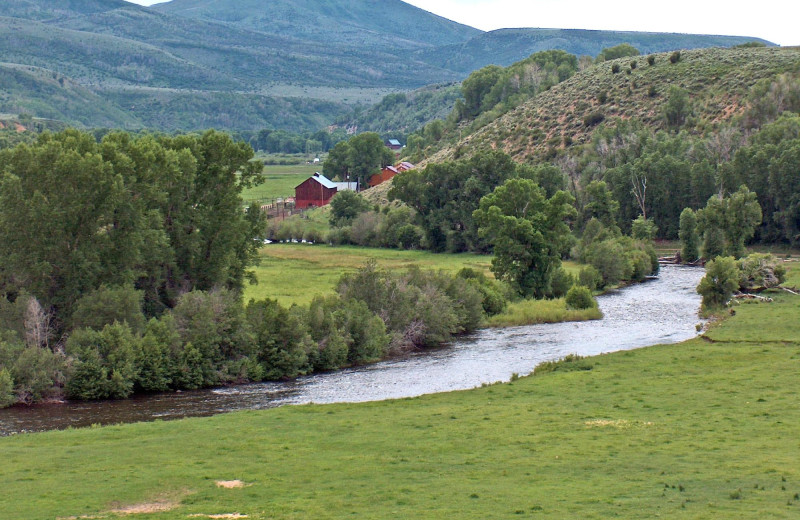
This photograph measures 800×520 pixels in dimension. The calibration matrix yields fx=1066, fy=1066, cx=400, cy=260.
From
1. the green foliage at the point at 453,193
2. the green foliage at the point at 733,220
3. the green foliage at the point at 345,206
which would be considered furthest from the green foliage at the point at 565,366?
the green foliage at the point at 345,206

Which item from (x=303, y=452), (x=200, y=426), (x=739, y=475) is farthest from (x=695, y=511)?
(x=200, y=426)

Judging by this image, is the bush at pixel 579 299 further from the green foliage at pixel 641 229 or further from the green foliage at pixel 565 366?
the green foliage at pixel 641 229

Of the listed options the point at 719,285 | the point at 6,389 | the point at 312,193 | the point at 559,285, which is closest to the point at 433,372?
the point at 6,389

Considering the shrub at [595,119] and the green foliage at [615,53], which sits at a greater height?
the green foliage at [615,53]

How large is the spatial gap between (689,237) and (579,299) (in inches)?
1299

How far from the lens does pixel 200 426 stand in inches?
1534

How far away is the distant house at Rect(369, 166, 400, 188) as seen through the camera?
166 meters

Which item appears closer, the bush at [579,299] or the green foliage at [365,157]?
the bush at [579,299]

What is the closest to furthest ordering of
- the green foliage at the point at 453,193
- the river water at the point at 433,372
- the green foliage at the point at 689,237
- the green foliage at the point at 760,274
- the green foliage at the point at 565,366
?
the river water at the point at 433,372 < the green foliage at the point at 565,366 < the green foliage at the point at 760,274 < the green foliage at the point at 689,237 < the green foliage at the point at 453,193

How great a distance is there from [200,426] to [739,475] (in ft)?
64.9

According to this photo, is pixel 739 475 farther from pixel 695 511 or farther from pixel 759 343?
pixel 759 343

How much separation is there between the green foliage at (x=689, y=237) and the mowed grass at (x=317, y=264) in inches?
749

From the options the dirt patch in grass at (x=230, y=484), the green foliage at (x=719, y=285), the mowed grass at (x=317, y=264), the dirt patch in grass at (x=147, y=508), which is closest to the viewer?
the dirt patch in grass at (x=147, y=508)

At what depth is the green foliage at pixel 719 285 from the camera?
71.9 meters
